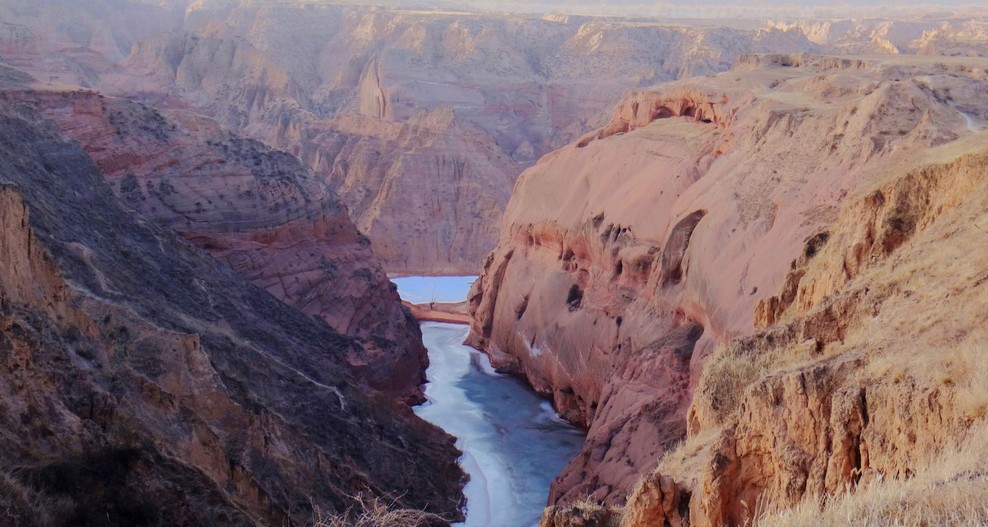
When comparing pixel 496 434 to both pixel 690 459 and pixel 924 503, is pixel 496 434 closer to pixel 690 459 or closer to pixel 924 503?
pixel 690 459

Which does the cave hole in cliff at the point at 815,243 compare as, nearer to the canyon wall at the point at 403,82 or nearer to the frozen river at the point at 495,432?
the frozen river at the point at 495,432

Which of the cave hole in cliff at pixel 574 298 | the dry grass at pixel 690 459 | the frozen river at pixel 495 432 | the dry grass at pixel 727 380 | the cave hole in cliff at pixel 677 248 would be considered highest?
the dry grass at pixel 727 380

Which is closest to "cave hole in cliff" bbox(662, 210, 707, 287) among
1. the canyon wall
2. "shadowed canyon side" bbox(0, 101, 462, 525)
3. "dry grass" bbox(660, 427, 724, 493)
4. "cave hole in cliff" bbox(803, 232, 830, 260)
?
"shadowed canyon side" bbox(0, 101, 462, 525)

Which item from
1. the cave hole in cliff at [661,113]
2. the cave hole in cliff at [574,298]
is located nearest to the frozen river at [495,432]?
the cave hole in cliff at [574,298]

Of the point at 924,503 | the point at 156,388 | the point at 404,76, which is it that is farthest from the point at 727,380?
the point at 404,76

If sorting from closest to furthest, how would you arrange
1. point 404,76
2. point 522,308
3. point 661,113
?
point 661,113
point 522,308
point 404,76

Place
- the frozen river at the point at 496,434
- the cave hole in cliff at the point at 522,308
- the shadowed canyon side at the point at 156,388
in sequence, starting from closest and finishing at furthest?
the shadowed canyon side at the point at 156,388
the frozen river at the point at 496,434
the cave hole in cliff at the point at 522,308
